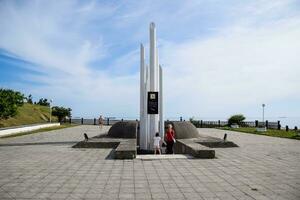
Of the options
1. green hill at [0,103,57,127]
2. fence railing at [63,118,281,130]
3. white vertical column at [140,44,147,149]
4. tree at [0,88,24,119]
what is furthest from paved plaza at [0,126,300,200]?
fence railing at [63,118,281,130]

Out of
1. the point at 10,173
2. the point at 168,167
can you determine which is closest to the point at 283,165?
the point at 168,167

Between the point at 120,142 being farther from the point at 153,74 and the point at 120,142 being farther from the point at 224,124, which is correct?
the point at 224,124

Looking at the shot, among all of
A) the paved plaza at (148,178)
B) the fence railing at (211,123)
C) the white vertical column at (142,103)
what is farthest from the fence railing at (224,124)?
the paved plaza at (148,178)

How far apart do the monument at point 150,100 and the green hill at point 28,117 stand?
21.8 m

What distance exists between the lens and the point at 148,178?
8281 millimetres

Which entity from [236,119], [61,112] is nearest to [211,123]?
[236,119]

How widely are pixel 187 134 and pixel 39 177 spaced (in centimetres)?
1234

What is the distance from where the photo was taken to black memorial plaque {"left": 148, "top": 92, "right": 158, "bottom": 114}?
53.4ft

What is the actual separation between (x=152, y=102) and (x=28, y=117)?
3196 centimetres

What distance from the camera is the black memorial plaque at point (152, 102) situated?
16266mm

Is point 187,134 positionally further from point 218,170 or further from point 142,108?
point 218,170

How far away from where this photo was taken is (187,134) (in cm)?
1948

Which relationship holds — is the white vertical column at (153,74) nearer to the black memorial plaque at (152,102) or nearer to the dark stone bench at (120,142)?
the black memorial plaque at (152,102)

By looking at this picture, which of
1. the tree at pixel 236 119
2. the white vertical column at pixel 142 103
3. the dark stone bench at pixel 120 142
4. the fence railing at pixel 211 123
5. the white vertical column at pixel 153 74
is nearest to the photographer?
the dark stone bench at pixel 120 142
